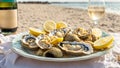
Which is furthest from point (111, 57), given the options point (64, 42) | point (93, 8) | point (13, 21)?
point (13, 21)

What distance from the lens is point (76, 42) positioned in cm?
84

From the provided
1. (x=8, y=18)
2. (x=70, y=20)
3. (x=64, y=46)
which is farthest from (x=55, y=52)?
(x=70, y=20)

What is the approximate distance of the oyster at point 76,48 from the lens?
0.81 metres

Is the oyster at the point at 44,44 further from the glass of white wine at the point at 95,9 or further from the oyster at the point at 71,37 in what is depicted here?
the glass of white wine at the point at 95,9

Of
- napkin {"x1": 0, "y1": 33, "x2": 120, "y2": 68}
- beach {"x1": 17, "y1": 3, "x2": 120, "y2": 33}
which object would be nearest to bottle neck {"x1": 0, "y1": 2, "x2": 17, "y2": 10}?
beach {"x1": 17, "y1": 3, "x2": 120, "y2": 33}

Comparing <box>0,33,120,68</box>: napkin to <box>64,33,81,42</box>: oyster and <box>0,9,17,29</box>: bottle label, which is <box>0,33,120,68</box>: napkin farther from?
<box>0,9,17,29</box>: bottle label

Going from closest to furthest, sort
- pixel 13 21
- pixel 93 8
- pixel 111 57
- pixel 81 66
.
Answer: pixel 81 66
pixel 111 57
pixel 93 8
pixel 13 21

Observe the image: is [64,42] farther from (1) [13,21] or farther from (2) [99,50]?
(1) [13,21]

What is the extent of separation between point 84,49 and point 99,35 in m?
0.15

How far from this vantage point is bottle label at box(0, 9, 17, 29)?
1.41 m

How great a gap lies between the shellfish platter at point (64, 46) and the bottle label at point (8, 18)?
487mm

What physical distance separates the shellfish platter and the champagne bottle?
1.60 feet

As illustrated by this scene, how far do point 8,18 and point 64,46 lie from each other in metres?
0.67

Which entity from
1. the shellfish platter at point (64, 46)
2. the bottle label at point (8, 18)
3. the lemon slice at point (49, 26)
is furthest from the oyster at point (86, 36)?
the bottle label at point (8, 18)
